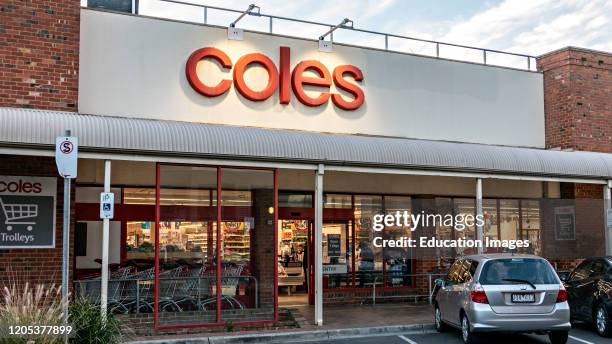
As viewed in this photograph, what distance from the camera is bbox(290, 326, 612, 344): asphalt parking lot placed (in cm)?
1181

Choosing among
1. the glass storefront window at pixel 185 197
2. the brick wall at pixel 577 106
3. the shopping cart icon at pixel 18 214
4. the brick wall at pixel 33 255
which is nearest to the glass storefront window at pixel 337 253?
the glass storefront window at pixel 185 197

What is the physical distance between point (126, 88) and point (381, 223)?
722 cm

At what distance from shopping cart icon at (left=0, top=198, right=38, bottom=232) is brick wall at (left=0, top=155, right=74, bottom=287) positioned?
0.42 m

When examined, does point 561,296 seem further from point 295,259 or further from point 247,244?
point 295,259

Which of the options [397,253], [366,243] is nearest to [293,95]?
[366,243]

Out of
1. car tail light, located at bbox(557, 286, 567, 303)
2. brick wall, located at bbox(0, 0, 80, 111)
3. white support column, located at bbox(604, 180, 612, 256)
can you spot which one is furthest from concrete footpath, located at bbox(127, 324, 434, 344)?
white support column, located at bbox(604, 180, 612, 256)

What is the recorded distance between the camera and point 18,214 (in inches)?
488

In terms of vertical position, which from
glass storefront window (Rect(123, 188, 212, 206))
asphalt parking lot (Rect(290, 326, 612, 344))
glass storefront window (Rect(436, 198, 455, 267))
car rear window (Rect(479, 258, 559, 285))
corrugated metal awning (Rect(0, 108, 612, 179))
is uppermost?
corrugated metal awning (Rect(0, 108, 612, 179))

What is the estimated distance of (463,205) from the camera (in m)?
17.2

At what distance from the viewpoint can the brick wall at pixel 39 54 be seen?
12555mm

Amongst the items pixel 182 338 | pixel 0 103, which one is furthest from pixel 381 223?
pixel 0 103

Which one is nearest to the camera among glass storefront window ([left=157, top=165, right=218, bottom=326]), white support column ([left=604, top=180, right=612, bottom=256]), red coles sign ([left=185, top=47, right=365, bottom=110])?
glass storefront window ([left=157, top=165, right=218, bottom=326])

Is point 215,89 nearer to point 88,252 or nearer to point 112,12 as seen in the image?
point 112,12

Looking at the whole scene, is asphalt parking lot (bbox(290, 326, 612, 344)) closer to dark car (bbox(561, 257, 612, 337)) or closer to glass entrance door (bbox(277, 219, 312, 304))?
dark car (bbox(561, 257, 612, 337))
